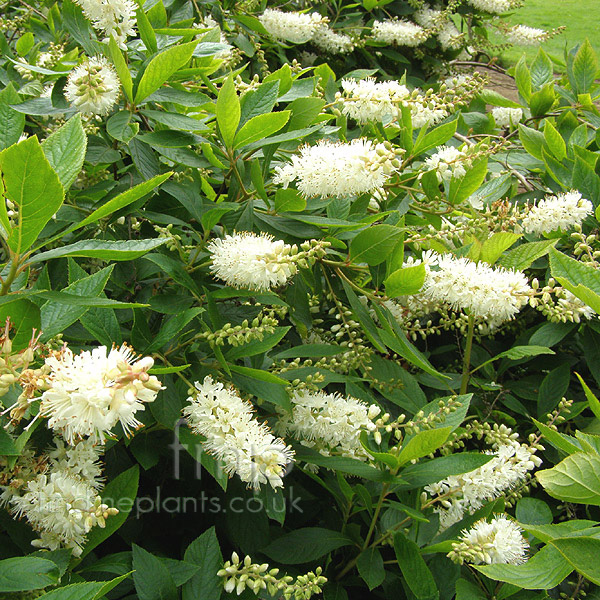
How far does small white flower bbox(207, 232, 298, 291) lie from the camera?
1181 millimetres

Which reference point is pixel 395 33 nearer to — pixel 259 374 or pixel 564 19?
pixel 259 374

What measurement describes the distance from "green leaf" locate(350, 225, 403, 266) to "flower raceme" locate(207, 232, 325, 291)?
0.13 meters

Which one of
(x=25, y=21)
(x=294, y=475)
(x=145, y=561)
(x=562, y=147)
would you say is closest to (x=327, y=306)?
(x=294, y=475)

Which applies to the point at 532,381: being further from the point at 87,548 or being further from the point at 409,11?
the point at 409,11

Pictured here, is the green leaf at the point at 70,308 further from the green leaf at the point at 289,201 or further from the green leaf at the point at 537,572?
the green leaf at the point at 537,572

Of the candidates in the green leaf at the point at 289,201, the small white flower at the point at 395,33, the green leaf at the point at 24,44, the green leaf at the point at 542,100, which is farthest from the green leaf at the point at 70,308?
the small white flower at the point at 395,33

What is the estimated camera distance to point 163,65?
1343 millimetres

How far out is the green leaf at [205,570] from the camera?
1.17 meters

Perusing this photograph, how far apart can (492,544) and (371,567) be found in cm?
28

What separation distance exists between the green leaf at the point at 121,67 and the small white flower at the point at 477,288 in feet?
2.85

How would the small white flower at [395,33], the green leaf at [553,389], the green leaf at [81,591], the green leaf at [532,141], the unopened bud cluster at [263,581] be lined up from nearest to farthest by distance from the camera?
the green leaf at [81,591], the unopened bud cluster at [263,581], the green leaf at [553,389], the green leaf at [532,141], the small white flower at [395,33]

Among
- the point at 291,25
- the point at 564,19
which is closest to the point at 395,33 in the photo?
the point at 291,25

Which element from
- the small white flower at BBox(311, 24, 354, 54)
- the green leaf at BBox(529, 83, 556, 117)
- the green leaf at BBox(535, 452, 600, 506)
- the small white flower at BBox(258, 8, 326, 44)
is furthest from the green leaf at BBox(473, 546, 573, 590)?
the small white flower at BBox(311, 24, 354, 54)

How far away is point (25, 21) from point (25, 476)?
94.1 inches
